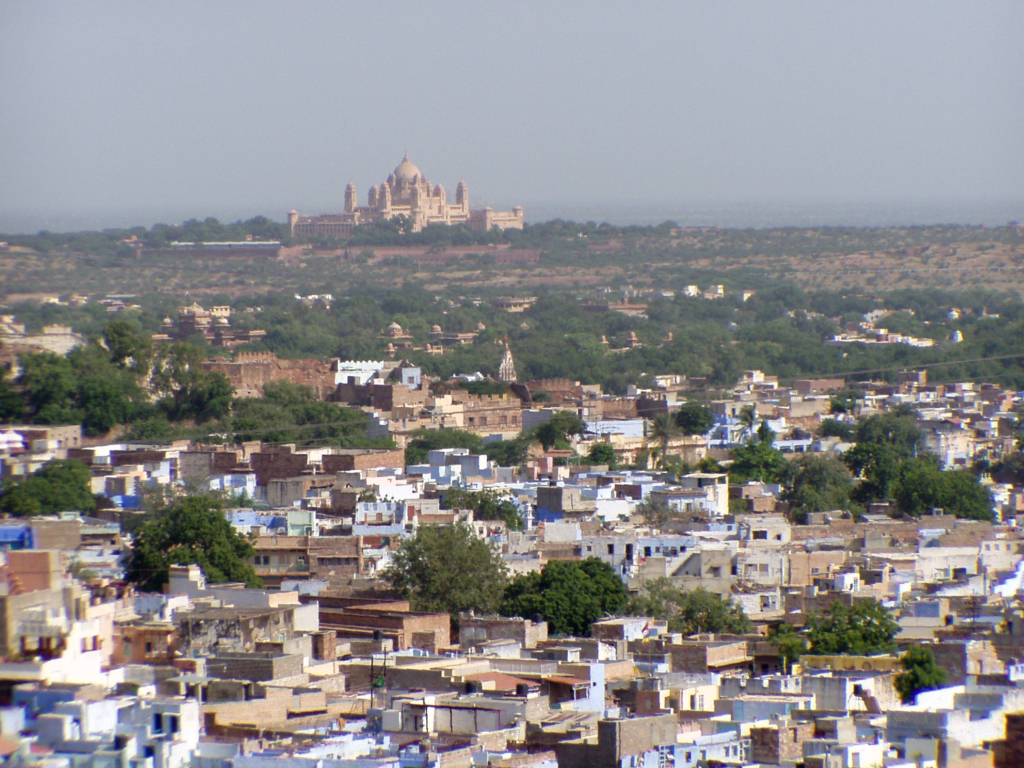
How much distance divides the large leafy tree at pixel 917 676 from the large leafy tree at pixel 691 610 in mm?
2779

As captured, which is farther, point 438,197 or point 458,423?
point 438,197

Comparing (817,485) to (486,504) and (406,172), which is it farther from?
(406,172)

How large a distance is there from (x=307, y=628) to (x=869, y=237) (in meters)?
98.8

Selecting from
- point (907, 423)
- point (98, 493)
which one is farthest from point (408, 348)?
point (98, 493)

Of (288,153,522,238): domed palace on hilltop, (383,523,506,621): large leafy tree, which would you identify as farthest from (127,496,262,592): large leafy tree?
(288,153,522,238): domed palace on hilltop

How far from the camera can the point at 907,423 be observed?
34.5m

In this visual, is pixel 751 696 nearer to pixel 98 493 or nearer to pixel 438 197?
pixel 98 493

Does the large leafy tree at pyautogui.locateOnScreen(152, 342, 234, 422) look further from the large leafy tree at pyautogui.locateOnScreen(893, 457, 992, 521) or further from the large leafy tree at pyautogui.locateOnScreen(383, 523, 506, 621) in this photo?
the large leafy tree at pyautogui.locateOnScreen(383, 523, 506, 621)

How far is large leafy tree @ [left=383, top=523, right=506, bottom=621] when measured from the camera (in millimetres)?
18000

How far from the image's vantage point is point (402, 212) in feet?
363

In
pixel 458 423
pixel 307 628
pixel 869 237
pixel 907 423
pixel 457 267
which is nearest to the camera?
pixel 307 628

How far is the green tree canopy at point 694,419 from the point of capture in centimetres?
3566

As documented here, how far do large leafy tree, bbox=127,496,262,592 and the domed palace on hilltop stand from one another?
89943 mm

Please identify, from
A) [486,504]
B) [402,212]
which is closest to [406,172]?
[402,212]
